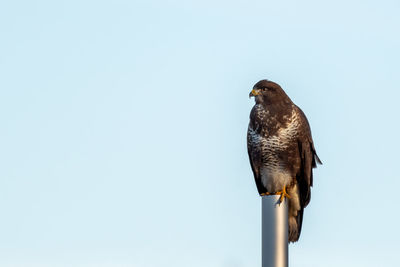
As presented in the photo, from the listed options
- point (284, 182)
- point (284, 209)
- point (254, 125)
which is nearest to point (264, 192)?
point (284, 182)

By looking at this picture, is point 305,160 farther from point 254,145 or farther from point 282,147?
point 254,145

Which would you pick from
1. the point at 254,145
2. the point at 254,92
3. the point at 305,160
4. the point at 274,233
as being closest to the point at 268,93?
the point at 254,92

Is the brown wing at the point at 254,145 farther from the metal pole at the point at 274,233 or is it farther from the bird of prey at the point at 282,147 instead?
the metal pole at the point at 274,233

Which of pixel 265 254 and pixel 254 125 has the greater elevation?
pixel 254 125

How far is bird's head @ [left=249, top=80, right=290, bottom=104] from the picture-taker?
10.1 metres

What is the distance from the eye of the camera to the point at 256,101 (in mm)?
10258

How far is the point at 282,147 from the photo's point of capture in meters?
9.96

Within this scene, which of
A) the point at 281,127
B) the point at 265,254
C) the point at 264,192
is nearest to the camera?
the point at 265,254

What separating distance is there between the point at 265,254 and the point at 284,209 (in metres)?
0.55

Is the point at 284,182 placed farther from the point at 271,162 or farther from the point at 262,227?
the point at 262,227

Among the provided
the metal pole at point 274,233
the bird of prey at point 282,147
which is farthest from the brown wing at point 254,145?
the metal pole at point 274,233

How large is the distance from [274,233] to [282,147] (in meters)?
2.86

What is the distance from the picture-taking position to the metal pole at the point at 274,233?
7113mm

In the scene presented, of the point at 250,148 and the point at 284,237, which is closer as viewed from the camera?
the point at 284,237
